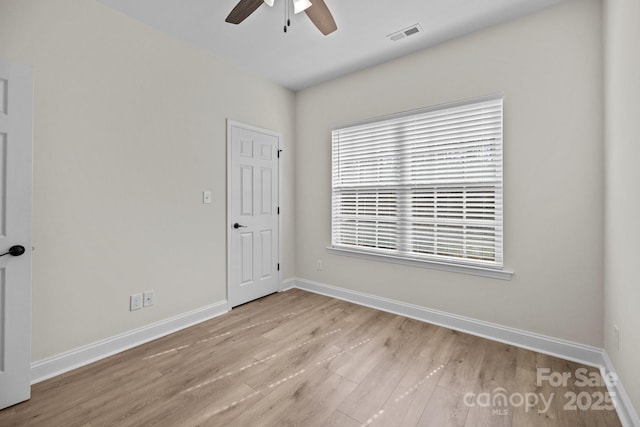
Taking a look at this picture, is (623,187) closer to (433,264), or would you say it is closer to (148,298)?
(433,264)

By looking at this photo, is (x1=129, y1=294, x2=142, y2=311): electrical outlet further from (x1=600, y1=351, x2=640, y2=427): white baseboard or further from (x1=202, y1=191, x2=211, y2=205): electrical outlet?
(x1=600, y1=351, x2=640, y2=427): white baseboard

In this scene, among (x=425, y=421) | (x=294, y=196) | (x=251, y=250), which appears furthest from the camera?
(x=294, y=196)

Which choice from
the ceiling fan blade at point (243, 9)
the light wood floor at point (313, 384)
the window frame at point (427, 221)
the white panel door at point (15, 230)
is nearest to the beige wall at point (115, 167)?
the white panel door at point (15, 230)

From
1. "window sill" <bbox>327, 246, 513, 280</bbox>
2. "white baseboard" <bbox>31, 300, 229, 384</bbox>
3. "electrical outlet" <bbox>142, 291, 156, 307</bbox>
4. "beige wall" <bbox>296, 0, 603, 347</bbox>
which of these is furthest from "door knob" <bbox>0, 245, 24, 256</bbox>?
"beige wall" <bbox>296, 0, 603, 347</bbox>

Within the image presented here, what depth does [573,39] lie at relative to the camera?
2.19 m

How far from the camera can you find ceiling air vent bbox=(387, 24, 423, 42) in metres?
2.57

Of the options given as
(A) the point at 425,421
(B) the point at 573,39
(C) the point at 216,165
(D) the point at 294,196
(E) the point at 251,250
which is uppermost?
(B) the point at 573,39

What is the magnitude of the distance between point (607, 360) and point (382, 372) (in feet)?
5.23

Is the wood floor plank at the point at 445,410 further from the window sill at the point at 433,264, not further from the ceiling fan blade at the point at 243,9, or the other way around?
the ceiling fan blade at the point at 243,9

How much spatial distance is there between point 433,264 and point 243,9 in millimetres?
2740

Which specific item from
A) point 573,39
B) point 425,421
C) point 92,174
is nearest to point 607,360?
point 425,421

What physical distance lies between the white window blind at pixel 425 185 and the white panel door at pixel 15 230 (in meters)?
2.81

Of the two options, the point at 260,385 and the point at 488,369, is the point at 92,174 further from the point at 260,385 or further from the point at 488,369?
the point at 488,369

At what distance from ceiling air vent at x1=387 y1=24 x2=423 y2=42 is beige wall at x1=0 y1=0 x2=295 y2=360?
5.90ft
